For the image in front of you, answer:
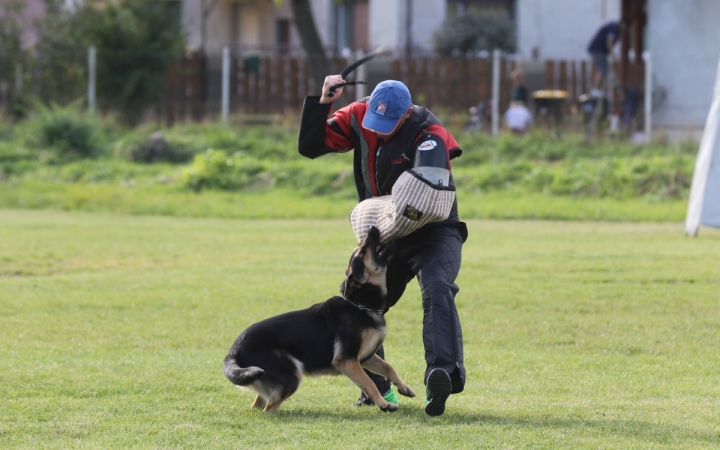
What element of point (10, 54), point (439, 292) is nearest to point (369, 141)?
point (439, 292)

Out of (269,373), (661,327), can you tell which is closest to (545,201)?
(661,327)

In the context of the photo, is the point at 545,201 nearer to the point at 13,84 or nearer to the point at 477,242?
the point at 477,242

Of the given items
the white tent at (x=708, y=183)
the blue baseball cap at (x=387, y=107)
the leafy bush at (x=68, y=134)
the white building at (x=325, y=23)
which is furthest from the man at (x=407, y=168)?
the white building at (x=325, y=23)

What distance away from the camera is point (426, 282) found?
5375mm

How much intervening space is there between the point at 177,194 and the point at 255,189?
1523 millimetres

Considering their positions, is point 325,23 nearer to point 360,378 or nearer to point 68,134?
point 68,134

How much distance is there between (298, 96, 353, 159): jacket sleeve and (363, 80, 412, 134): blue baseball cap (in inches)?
14.8

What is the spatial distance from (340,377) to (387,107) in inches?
95.3

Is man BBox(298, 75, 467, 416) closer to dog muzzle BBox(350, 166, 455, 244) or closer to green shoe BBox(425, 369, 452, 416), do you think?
green shoe BBox(425, 369, 452, 416)

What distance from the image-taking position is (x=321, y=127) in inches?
227

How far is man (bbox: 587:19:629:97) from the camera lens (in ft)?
71.3

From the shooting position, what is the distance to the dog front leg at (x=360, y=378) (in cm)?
543

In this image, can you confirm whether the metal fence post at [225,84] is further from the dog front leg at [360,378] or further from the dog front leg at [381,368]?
the dog front leg at [360,378]

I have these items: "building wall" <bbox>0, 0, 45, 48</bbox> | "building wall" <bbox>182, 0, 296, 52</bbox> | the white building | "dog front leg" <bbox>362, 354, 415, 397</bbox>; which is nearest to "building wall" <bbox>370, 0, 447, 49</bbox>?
the white building
